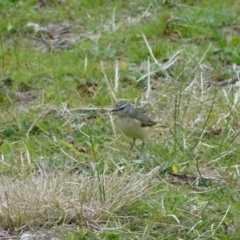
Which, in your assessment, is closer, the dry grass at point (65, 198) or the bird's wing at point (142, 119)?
the dry grass at point (65, 198)

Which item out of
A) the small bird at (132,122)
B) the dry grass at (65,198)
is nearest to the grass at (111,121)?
the dry grass at (65,198)

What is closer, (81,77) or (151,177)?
Answer: (151,177)

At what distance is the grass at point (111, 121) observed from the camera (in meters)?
5.67

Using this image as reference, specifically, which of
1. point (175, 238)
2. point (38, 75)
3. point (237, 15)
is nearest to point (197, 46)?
point (237, 15)

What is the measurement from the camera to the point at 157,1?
10.2 meters

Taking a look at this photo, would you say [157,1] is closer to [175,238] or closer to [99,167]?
[99,167]

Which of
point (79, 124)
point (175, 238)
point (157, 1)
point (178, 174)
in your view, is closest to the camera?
point (175, 238)

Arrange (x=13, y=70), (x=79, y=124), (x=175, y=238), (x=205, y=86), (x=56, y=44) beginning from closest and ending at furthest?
(x=175, y=238) < (x=79, y=124) < (x=205, y=86) < (x=13, y=70) < (x=56, y=44)

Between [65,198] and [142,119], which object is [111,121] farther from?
[65,198]

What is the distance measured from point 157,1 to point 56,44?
4.51 feet

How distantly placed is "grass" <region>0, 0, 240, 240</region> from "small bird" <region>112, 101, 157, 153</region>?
0.12 metres

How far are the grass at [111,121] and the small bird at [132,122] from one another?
0.38 ft

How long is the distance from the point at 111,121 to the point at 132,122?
0.60m

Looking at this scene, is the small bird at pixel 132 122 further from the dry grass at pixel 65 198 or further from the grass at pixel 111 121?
the dry grass at pixel 65 198
